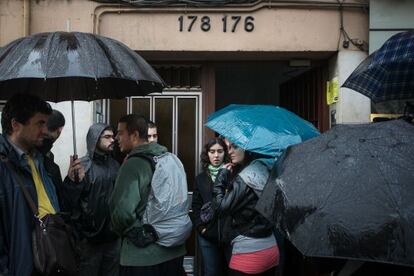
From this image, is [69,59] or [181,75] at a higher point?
[181,75]

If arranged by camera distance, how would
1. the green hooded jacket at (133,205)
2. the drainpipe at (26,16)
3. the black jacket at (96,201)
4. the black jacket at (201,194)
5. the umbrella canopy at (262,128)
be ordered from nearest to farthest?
1. the green hooded jacket at (133,205)
2. the umbrella canopy at (262,128)
3. the black jacket at (96,201)
4. the black jacket at (201,194)
5. the drainpipe at (26,16)

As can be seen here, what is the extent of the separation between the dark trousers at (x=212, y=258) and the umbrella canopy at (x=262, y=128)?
66.5 inches

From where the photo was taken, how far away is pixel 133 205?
3961 mm

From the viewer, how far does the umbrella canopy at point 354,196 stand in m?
2.24

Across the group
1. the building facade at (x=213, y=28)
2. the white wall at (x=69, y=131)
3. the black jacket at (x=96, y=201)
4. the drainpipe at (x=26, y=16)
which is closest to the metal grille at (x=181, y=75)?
the building facade at (x=213, y=28)

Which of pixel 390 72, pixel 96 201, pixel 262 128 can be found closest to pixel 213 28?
pixel 96 201

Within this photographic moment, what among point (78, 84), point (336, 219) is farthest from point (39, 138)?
point (336, 219)

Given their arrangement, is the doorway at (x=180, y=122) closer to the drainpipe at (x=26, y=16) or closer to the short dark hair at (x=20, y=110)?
the drainpipe at (x=26, y=16)

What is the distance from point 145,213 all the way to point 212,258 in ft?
6.97

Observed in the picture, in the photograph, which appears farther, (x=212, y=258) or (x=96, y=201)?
(x=212, y=258)

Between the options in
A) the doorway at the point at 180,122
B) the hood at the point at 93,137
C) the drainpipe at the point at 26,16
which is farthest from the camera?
the doorway at the point at 180,122

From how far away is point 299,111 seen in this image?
844 cm

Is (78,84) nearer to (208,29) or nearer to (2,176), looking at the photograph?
(2,176)

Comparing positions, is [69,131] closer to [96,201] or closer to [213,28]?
[96,201]
